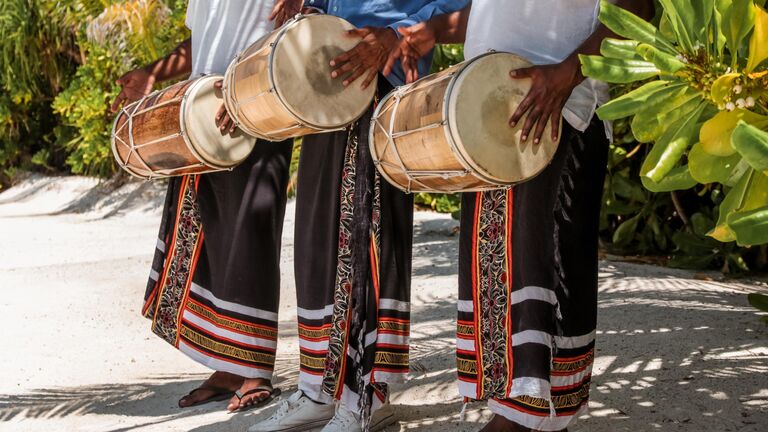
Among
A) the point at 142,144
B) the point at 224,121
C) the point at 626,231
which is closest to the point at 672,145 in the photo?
the point at 224,121

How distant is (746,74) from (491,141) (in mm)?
761

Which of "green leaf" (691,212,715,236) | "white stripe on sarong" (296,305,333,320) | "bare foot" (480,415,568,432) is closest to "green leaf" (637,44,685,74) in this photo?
"bare foot" (480,415,568,432)

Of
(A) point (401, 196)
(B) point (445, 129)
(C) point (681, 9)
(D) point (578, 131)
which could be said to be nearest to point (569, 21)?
(D) point (578, 131)

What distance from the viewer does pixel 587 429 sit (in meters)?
2.41

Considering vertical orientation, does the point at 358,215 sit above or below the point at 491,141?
below

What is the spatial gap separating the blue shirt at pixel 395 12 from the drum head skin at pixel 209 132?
0.48 metres

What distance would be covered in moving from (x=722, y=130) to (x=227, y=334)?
78.5 inches

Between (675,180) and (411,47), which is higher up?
(411,47)

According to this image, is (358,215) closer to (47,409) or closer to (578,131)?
(578,131)

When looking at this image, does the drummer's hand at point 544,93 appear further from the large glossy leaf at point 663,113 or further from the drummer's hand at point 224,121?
the drummer's hand at point 224,121

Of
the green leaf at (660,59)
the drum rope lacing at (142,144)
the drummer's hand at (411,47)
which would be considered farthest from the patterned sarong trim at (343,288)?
the green leaf at (660,59)

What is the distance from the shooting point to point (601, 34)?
203 cm

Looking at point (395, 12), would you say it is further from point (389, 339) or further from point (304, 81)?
point (389, 339)

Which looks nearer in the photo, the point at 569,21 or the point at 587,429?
the point at 569,21
